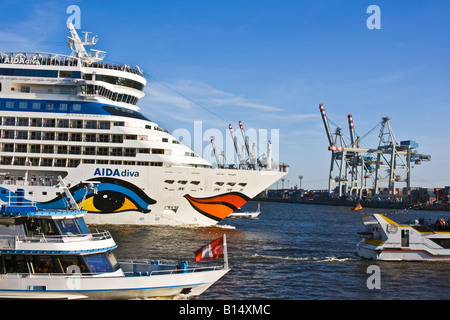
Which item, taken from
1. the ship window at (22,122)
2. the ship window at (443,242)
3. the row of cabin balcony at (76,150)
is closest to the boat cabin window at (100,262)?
the ship window at (443,242)

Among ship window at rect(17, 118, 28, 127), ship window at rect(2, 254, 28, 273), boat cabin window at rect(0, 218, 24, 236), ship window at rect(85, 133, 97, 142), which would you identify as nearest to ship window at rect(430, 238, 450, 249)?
ship window at rect(2, 254, 28, 273)

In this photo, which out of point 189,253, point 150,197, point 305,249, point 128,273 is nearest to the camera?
point 128,273

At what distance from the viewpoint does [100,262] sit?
1614cm

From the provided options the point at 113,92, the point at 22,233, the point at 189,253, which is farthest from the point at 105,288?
the point at 113,92

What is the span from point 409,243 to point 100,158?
24.5 metres

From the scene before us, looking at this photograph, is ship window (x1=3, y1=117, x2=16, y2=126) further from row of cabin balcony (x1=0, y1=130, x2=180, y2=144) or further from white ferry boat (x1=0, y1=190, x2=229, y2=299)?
white ferry boat (x1=0, y1=190, x2=229, y2=299)

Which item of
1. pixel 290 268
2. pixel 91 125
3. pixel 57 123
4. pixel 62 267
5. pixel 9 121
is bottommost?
pixel 290 268

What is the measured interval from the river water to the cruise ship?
2204 mm

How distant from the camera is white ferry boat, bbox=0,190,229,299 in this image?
15.2 m

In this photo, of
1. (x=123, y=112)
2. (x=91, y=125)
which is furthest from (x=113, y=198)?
(x=123, y=112)

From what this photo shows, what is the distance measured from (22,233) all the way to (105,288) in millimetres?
3561

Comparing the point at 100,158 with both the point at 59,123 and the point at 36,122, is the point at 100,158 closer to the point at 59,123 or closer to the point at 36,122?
the point at 59,123

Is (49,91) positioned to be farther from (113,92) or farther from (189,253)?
(189,253)

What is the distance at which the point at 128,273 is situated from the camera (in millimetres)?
17297
